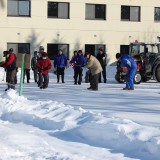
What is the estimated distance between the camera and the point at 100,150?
8.18 m

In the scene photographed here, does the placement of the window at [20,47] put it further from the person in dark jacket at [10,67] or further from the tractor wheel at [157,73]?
the person in dark jacket at [10,67]

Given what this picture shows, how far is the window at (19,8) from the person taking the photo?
3656 cm

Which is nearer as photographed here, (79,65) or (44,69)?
(44,69)

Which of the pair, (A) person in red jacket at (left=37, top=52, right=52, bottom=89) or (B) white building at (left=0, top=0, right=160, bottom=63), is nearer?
(A) person in red jacket at (left=37, top=52, right=52, bottom=89)

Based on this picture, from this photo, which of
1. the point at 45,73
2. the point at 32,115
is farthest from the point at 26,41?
the point at 32,115

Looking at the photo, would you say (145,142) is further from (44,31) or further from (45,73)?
(44,31)

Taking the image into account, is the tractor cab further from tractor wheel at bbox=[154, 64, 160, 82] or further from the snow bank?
the snow bank

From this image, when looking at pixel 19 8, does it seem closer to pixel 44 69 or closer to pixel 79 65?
pixel 79 65

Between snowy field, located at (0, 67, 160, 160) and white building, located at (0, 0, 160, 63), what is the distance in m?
22.9

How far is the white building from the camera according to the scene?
3672 centimetres

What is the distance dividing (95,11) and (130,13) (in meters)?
3.15

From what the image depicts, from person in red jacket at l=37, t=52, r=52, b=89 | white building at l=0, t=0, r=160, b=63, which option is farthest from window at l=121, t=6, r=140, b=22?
person in red jacket at l=37, t=52, r=52, b=89

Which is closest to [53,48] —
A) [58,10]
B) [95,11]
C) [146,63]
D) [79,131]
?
[58,10]

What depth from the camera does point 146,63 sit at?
23.3 m
